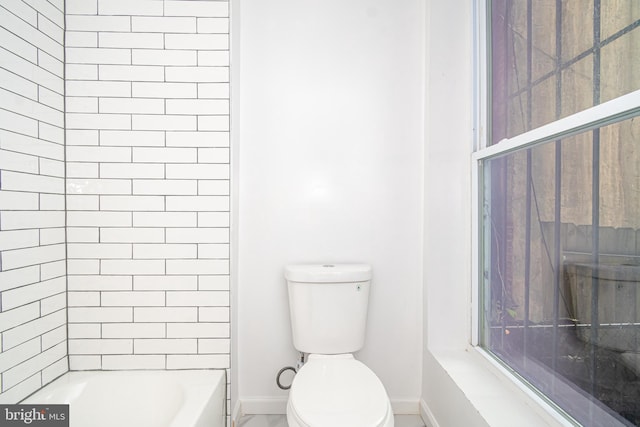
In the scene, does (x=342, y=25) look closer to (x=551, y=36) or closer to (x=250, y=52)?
(x=250, y=52)

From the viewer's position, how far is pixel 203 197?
5.38 ft

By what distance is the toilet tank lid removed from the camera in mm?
1674

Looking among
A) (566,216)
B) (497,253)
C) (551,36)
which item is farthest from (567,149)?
(497,253)

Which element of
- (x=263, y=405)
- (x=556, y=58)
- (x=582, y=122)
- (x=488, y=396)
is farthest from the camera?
(x=263, y=405)

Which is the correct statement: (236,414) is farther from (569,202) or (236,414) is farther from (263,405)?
(569,202)

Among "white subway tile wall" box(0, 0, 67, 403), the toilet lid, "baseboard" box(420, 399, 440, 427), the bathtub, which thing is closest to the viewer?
the toilet lid

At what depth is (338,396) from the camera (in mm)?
1296

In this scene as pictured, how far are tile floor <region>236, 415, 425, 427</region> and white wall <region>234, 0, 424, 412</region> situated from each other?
0.05m

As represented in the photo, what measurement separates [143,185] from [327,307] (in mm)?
995

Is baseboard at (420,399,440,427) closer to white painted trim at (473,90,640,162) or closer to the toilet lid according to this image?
the toilet lid

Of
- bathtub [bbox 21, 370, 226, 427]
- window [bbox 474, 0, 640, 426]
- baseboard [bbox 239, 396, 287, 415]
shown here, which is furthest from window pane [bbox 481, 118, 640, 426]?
bathtub [bbox 21, 370, 226, 427]

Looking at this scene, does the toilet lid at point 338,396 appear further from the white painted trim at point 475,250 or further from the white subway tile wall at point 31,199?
the white subway tile wall at point 31,199

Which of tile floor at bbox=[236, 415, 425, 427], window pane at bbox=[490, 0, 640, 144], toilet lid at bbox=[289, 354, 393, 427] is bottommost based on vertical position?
tile floor at bbox=[236, 415, 425, 427]

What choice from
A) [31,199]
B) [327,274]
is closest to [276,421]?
[327,274]
